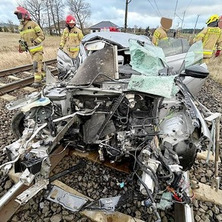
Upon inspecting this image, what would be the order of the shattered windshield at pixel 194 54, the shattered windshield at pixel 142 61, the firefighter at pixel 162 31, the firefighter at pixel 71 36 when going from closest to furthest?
the shattered windshield at pixel 142 61, the shattered windshield at pixel 194 54, the firefighter at pixel 71 36, the firefighter at pixel 162 31

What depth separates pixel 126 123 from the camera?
7.44 feet

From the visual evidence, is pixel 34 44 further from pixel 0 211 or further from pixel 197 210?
pixel 197 210

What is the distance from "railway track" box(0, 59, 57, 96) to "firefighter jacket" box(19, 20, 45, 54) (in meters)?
0.99

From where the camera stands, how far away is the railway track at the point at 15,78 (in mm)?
5717

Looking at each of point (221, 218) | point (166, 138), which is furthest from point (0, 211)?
point (221, 218)

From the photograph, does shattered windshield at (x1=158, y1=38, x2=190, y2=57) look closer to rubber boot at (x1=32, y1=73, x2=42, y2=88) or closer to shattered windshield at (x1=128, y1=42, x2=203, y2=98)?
shattered windshield at (x1=128, y1=42, x2=203, y2=98)

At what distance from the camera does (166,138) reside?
2.29 m

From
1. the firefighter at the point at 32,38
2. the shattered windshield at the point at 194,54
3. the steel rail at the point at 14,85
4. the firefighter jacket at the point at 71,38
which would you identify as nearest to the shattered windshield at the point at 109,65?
the shattered windshield at the point at 194,54

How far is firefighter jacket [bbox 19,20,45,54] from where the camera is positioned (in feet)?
19.3

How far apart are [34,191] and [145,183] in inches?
40.8

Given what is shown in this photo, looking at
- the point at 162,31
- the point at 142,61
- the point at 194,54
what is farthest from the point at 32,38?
the point at 194,54

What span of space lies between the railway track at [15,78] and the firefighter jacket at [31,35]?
0.99 m

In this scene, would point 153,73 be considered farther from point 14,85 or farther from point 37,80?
point 14,85

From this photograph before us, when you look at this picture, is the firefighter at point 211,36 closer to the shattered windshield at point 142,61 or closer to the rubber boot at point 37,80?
the shattered windshield at point 142,61
